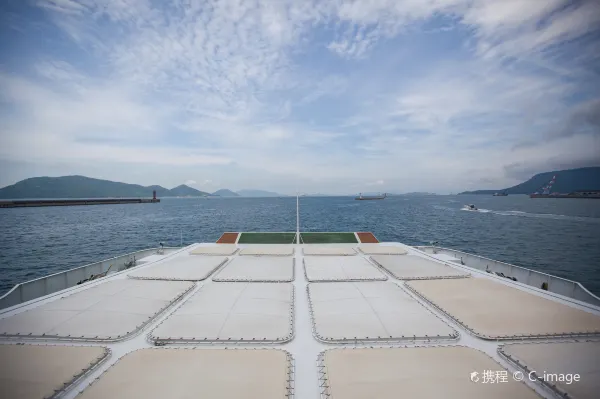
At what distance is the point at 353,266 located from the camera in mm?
14711

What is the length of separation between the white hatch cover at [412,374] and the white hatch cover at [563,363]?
0.60 m

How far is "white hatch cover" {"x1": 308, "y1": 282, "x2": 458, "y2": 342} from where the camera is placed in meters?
7.34

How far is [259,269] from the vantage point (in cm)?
1417

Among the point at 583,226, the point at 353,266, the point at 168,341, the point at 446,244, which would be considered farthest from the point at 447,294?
the point at 583,226

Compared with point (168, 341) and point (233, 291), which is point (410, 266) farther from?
point (168, 341)

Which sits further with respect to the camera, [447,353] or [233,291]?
[233,291]

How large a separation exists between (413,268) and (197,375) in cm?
1208

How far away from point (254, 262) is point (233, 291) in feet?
16.1

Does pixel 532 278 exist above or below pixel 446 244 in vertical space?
above

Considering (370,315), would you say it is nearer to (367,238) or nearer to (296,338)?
(296,338)

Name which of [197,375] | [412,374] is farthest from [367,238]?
[197,375]

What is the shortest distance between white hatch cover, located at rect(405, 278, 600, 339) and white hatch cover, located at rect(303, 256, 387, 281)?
7.58 ft

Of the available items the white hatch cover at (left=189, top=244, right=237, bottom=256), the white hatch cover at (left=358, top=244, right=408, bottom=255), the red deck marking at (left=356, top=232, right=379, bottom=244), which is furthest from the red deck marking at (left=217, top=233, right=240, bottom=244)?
the red deck marking at (left=356, top=232, right=379, bottom=244)

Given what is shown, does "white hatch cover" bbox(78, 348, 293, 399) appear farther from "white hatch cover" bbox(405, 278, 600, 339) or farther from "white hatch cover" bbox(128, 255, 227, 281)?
"white hatch cover" bbox(128, 255, 227, 281)
